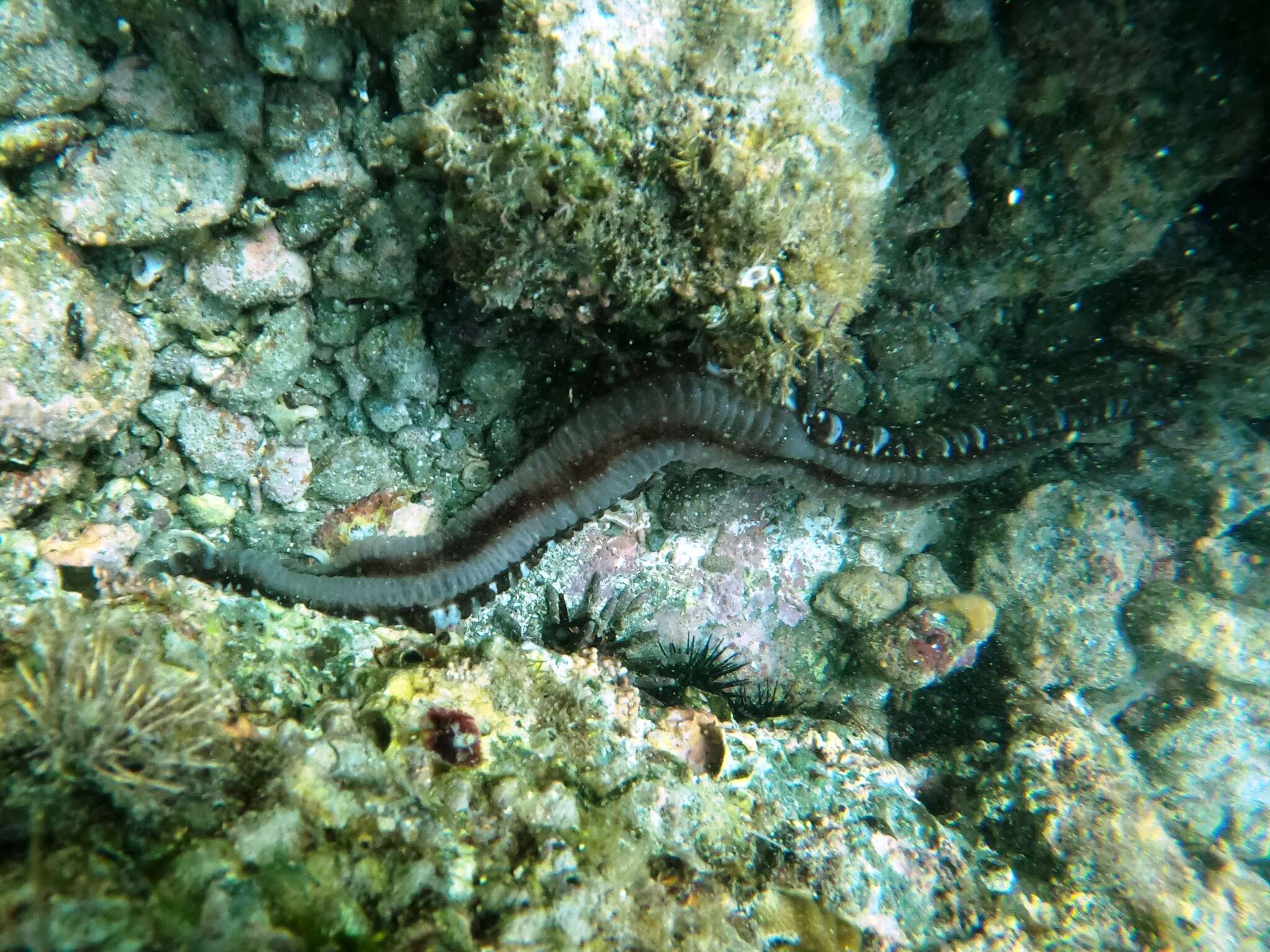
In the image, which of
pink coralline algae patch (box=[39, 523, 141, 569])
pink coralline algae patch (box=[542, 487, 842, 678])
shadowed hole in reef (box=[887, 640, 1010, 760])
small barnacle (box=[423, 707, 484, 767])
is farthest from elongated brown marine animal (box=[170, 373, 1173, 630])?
shadowed hole in reef (box=[887, 640, 1010, 760])

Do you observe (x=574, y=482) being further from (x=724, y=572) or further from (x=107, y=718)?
(x=107, y=718)

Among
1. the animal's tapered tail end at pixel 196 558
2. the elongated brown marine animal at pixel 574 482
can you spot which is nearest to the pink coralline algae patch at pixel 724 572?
the elongated brown marine animal at pixel 574 482

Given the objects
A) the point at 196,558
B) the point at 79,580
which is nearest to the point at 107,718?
the point at 79,580

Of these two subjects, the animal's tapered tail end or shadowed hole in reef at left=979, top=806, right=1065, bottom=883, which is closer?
the animal's tapered tail end

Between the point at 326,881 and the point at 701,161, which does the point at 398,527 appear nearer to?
the point at 326,881

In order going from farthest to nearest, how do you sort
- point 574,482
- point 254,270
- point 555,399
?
point 555,399, point 574,482, point 254,270

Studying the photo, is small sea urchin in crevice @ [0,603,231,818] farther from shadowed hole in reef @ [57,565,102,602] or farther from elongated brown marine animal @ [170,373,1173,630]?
elongated brown marine animal @ [170,373,1173,630]

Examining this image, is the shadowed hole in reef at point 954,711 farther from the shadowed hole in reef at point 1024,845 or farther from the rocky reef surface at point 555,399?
the shadowed hole in reef at point 1024,845
